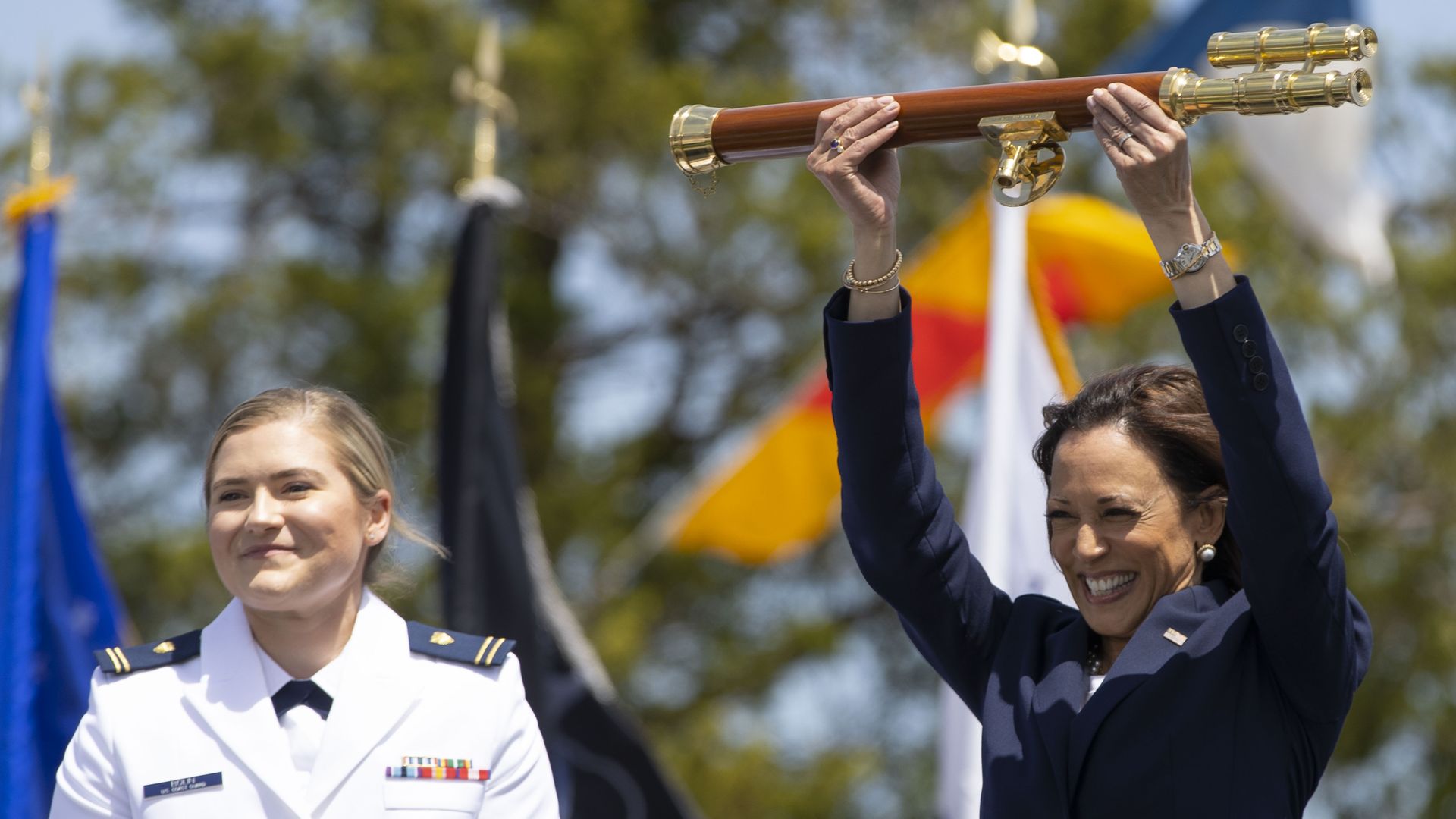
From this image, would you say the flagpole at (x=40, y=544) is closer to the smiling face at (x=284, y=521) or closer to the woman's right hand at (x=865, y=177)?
the smiling face at (x=284, y=521)

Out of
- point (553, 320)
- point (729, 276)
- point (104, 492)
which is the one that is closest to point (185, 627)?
point (104, 492)

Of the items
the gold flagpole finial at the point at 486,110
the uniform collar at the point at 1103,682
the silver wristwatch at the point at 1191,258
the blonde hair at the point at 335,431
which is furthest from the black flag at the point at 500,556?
the silver wristwatch at the point at 1191,258

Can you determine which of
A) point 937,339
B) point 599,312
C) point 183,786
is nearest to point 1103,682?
point 183,786

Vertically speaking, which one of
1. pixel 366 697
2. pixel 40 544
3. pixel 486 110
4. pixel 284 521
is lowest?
pixel 366 697

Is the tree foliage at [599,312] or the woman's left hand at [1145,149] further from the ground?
the tree foliage at [599,312]

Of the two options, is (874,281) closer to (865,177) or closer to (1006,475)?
(865,177)

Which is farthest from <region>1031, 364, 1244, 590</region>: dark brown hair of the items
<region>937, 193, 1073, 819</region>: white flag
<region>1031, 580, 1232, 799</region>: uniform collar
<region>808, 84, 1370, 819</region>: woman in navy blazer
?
<region>937, 193, 1073, 819</region>: white flag

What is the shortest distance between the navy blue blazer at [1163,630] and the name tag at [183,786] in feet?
3.18

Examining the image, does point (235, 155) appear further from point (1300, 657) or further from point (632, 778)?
point (1300, 657)

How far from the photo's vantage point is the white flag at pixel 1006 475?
510 centimetres

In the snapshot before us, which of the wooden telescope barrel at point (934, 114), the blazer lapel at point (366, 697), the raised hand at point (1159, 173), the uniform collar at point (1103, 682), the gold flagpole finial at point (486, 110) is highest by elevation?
the gold flagpole finial at point (486, 110)

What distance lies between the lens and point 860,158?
9.25 ft

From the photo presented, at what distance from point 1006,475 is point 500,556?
6.44 feet

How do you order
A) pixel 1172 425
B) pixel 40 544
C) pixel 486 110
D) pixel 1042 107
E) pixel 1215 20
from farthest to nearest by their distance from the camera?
pixel 1215 20 → pixel 486 110 → pixel 40 544 → pixel 1172 425 → pixel 1042 107
